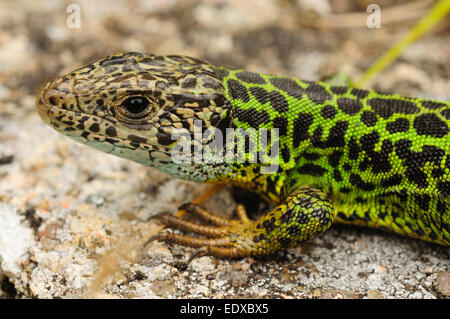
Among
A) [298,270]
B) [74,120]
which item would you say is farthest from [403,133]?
[74,120]

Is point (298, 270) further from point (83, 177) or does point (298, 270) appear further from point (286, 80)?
point (83, 177)

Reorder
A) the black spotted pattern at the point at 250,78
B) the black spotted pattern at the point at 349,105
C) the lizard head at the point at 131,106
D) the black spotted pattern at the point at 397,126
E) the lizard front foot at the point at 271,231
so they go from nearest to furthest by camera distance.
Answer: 1. the lizard head at the point at 131,106
2. the lizard front foot at the point at 271,231
3. the black spotted pattern at the point at 397,126
4. the black spotted pattern at the point at 349,105
5. the black spotted pattern at the point at 250,78

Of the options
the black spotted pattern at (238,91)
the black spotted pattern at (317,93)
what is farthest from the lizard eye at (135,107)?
the black spotted pattern at (317,93)

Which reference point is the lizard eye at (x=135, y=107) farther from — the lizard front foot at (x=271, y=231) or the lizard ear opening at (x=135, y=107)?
the lizard front foot at (x=271, y=231)

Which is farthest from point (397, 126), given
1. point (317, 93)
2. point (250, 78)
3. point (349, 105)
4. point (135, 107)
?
point (135, 107)

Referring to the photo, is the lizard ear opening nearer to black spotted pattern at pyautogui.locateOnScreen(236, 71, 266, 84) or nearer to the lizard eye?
the lizard eye

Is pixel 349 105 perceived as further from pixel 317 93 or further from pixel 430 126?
pixel 430 126

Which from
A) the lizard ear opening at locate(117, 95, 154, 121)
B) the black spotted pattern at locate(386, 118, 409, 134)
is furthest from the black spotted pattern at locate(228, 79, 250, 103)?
the black spotted pattern at locate(386, 118, 409, 134)
